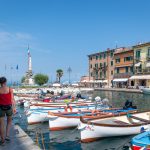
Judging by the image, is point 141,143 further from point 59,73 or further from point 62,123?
point 59,73

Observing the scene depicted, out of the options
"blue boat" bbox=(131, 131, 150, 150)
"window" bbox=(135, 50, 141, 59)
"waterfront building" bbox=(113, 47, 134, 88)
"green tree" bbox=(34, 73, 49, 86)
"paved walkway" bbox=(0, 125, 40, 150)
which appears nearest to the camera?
"paved walkway" bbox=(0, 125, 40, 150)

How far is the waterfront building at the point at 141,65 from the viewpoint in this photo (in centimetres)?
7062

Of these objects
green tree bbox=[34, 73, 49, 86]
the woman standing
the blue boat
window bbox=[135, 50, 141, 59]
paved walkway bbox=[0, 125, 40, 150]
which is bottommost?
the blue boat

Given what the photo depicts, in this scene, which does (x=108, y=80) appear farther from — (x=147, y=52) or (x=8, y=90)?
(x=8, y=90)

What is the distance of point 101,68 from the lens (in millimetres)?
91688

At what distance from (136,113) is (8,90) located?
11.7m

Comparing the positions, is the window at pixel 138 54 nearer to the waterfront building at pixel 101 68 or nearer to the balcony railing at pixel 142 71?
the balcony railing at pixel 142 71

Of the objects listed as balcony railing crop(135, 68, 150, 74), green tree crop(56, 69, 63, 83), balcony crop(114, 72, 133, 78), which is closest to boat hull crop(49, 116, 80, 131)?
balcony railing crop(135, 68, 150, 74)

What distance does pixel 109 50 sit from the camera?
8806 cm

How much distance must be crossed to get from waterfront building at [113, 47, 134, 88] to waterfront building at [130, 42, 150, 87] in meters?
2.44

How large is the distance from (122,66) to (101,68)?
11.7 meters

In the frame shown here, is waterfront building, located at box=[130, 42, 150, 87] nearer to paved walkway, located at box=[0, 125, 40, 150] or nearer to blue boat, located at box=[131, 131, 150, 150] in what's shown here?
blue boat, located at box=[131, 131, 150, 150]

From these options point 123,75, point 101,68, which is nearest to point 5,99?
point 123,75

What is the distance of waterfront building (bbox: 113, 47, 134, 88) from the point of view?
77.8 metres
